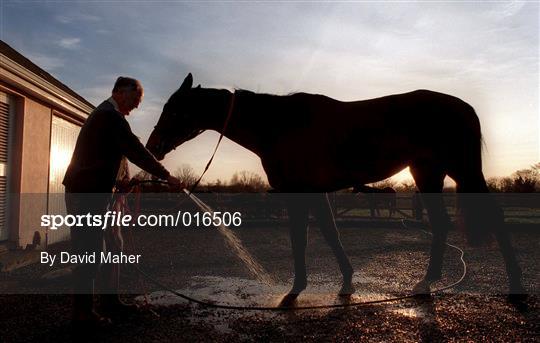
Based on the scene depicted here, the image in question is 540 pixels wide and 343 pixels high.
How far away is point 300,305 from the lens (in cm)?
414

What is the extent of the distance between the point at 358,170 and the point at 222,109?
1883 mm

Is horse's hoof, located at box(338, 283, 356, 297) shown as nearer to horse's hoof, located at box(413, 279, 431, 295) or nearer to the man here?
horse's hoof, located at box(413, 279, 431, 295)

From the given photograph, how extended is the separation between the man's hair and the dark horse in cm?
87

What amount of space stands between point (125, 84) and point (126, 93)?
0.09 metres

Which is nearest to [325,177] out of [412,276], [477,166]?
[477,166]

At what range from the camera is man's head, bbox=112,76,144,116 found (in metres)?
3.65

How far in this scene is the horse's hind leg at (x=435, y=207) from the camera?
490cm

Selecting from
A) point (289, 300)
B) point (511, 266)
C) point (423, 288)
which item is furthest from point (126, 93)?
point (511, 266)

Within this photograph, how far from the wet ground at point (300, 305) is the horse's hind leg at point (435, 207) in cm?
36

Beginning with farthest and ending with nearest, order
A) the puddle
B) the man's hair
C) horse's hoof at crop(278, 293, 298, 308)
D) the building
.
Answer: the building, horse's hoof at crop(278, 293, 298, 308), the puddle, the man's hair

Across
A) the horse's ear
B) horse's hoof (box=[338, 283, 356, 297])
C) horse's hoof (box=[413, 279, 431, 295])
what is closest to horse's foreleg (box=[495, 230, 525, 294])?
horse's hoof (box=[413, 279, 431, 295])

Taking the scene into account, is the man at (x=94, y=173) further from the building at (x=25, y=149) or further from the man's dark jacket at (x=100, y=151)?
the building at (x=25, y=149)

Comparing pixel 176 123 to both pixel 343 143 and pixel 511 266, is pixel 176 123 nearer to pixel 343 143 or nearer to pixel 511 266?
pixel 343 143

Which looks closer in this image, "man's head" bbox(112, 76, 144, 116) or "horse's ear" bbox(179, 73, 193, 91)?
"man's head" bbox(112, 76, 144, 116)
